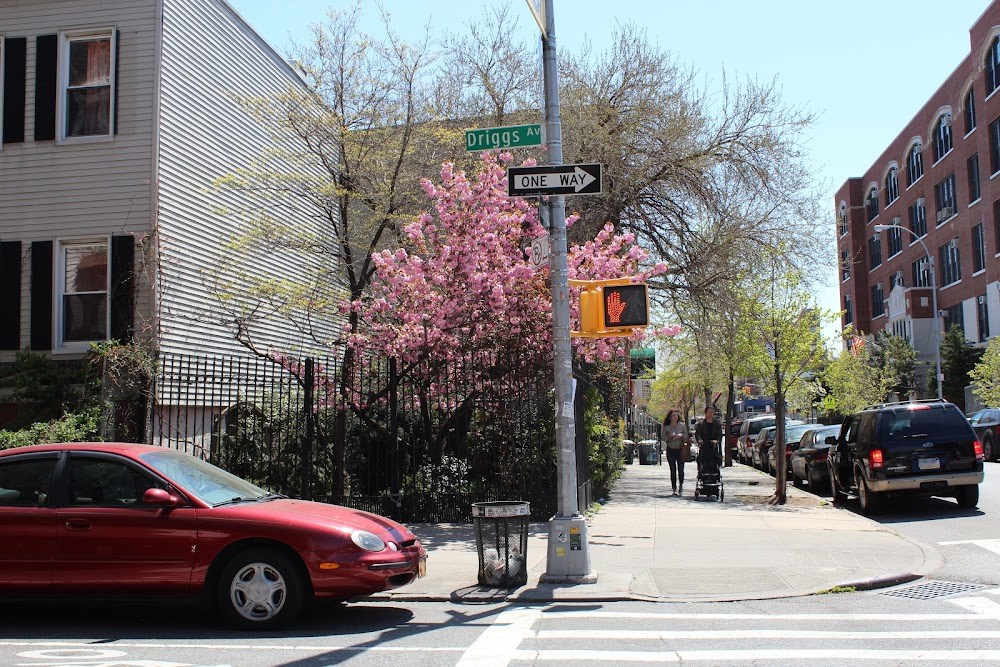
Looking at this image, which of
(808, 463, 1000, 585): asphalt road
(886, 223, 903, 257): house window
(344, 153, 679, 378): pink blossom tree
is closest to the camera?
(808, 463, 1000, 585): asphalt road

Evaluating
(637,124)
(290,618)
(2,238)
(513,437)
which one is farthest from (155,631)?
(637,124)

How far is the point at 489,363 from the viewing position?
13523 mm

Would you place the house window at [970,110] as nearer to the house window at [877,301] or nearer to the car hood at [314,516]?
the house window at [877,301]

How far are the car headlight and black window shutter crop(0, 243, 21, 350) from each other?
10951 mm

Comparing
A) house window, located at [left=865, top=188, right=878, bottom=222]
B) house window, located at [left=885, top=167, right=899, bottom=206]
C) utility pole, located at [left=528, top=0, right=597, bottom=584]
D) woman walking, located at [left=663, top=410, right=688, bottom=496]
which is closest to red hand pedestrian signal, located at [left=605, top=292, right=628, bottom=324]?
utility pole, located at [left=528, top=0, right=597, bottom=584]

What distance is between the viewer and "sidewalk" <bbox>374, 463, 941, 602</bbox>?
28.2 ft

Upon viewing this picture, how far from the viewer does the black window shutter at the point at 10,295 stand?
15523 mm

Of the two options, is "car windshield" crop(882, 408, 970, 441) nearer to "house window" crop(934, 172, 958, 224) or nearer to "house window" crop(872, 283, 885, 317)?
"house window" crop(934, 172, 958, 224)

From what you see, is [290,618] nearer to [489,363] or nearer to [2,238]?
[489,363]

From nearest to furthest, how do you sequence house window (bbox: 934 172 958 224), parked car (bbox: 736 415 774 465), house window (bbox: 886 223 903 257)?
parked car (bbox: 736 415 774 465), house window (bbox: 934 172 958 224), house window (bbox: 886 223 903 257)

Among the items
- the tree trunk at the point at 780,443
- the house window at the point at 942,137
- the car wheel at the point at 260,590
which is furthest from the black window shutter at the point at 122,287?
the house window at the point at 942,137

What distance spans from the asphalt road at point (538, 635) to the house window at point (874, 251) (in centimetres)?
6242

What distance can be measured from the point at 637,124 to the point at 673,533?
33.4 ft

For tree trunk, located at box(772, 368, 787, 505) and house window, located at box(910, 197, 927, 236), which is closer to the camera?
tree trunk, located at box(772, 368, 787, 505)
